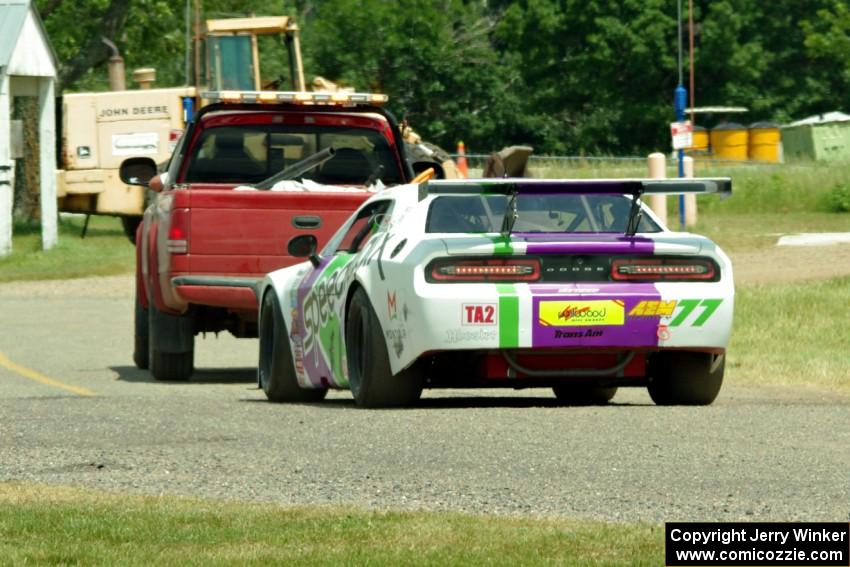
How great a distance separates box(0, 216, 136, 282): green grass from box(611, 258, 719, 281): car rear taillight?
21180 mm

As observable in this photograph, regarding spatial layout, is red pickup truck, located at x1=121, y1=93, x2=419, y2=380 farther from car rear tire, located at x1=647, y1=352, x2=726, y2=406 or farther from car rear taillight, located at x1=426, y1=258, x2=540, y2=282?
car rear taillight, located at x1=426, y1=258, x2=540, y2=282

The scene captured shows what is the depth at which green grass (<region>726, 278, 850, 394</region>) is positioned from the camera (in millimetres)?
15672

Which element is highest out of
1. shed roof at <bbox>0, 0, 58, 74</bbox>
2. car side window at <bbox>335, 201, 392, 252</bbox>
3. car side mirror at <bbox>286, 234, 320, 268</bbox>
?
shed roof at <bbox>0, 0, 58, 74</bbox>

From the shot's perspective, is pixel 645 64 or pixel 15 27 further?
pixel 645 64

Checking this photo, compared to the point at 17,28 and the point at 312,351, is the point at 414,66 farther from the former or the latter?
the point at 312,351

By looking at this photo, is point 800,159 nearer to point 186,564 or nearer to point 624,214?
point 624,214

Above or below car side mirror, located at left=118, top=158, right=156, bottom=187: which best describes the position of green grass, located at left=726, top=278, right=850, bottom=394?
below

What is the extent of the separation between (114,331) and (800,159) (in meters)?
49.2

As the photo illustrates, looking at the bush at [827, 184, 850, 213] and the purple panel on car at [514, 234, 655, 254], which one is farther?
the bush at [827, 184, 850, 213]

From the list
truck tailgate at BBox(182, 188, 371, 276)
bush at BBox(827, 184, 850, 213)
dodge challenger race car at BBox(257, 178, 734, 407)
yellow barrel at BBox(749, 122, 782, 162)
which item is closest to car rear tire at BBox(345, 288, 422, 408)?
dodge challenger race car at BBox(257, 178, 734, 407)

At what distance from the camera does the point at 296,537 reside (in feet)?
21.9

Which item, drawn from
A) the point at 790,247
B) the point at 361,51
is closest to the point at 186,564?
the point at 790,247

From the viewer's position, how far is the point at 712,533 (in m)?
6.39

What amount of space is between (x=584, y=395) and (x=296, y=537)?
21.7ft
